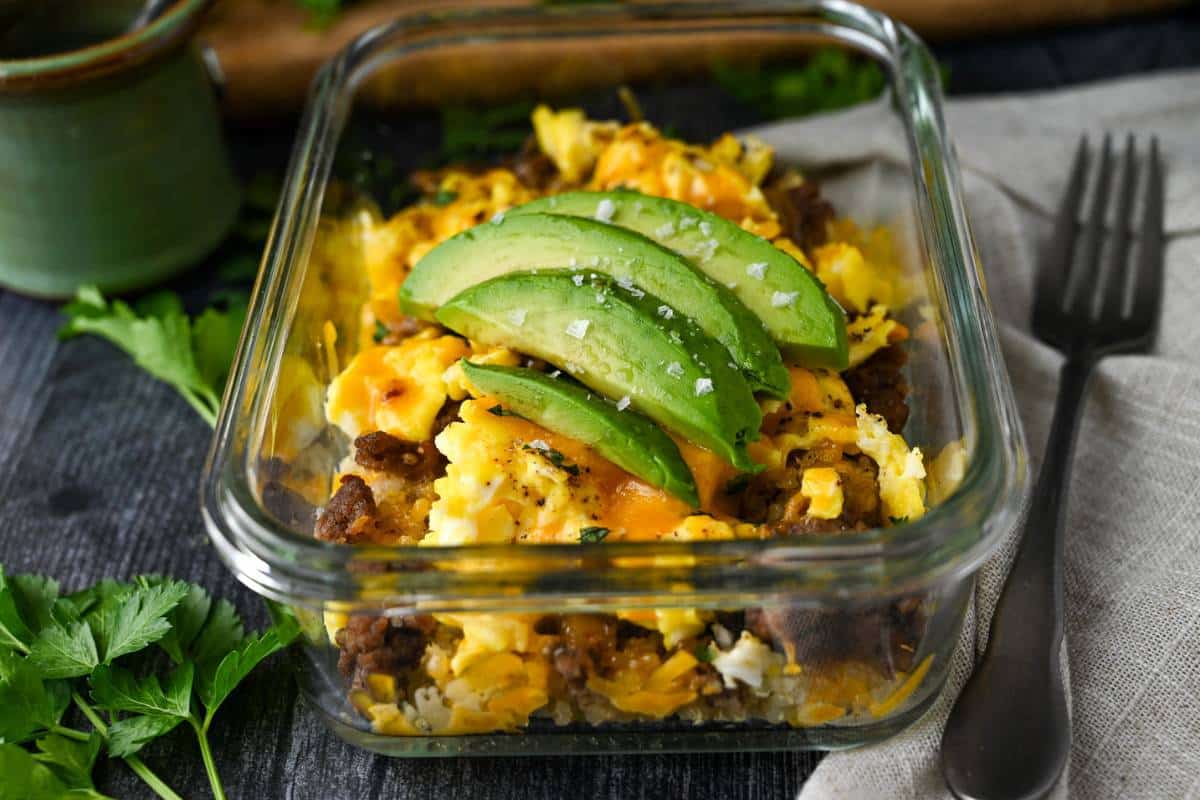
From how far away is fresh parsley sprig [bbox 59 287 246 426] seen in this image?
6.87 feet

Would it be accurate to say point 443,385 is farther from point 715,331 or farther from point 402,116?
point 402,116

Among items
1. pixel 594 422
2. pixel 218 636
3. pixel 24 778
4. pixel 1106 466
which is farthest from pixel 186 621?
pixel 1106 466

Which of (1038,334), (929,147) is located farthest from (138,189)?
(1038,334)

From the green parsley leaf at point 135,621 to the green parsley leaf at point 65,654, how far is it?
0.07 ft

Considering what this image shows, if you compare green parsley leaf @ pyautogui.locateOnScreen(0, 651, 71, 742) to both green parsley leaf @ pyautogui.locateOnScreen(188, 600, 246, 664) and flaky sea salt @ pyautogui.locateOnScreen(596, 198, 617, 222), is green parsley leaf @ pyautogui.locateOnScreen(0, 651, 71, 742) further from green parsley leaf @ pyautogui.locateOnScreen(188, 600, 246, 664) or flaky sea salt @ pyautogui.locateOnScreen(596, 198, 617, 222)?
flaky sea salt @ pyautogui.locateOnScreen(596, 198, 617, 222)

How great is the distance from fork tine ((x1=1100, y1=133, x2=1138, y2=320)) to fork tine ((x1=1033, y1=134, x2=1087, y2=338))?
2.6 inches

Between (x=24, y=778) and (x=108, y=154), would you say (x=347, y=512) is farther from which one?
(x=108, y=154)

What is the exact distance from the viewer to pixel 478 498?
4.82 ft

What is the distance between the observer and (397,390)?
168 cm

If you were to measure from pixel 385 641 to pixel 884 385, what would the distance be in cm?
77

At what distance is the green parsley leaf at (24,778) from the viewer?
1489 mm

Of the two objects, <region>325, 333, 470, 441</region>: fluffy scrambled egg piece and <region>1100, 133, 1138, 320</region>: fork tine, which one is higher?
<region>325, 333, 470, 441</region>: fluffy scrambled egg piece

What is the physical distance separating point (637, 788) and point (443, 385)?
0.56 m

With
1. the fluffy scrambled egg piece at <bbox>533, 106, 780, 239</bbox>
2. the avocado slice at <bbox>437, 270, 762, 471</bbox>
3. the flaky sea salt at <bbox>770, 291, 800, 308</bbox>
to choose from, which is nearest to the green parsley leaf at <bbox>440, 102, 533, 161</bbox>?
the fluffy scrambled egg piece at <bbox>533, 106, 780, 239</bbox>
